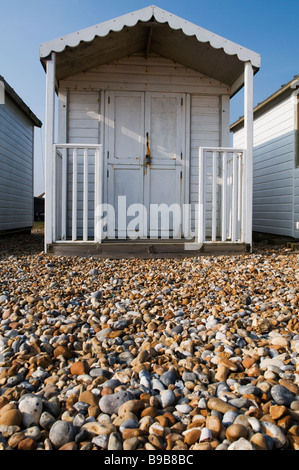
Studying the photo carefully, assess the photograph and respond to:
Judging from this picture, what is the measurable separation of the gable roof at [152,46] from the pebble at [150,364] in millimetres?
2927

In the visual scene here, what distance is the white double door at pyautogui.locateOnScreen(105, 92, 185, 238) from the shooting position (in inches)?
217

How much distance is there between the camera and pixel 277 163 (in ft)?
24.1

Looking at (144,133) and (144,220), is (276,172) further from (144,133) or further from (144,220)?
(144,220)

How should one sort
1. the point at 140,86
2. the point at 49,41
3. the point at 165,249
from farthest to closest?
1. the point at 140,86
2. the point at 165,249
3. the point at 49,41

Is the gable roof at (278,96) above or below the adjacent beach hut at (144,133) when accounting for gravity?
above

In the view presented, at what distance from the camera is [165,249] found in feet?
15.2

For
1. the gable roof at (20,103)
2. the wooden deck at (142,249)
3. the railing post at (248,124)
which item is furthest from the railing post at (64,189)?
the gable roof at (20,103)

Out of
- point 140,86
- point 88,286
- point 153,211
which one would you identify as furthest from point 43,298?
point 140,86

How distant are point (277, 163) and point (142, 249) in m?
4.21

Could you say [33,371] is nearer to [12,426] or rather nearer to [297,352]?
[12,426]

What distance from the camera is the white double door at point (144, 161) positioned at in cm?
552

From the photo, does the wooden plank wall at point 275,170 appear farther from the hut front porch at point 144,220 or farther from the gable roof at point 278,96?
the hut front porch at point 144,220

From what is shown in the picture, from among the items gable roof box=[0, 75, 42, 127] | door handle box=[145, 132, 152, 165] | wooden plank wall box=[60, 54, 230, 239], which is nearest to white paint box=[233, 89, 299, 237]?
wooden plank wall box=[60, 54, 230, 239]
